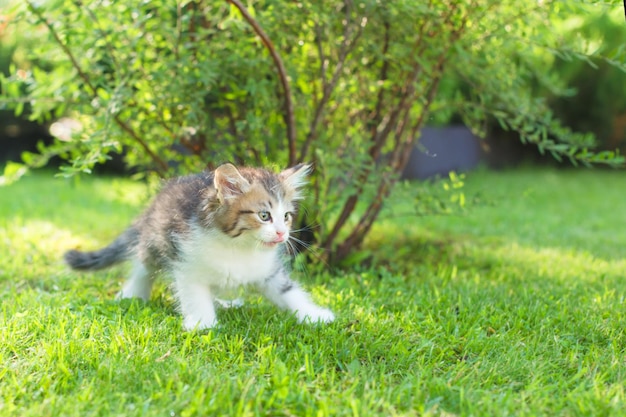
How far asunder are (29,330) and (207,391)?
3.43ft

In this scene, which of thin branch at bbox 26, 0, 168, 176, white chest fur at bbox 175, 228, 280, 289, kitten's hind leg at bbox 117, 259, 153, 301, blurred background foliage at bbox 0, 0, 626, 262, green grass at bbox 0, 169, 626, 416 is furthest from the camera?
blurred background foliage at bbox 0, 0, 626, 262

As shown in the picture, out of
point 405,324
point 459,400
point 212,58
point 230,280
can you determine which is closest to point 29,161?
point 212,58

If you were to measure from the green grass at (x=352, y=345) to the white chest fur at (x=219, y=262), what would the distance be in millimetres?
204

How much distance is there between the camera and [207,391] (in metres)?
2.13

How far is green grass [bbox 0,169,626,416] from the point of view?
83.7 inches

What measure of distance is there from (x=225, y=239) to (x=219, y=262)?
117 millimetres

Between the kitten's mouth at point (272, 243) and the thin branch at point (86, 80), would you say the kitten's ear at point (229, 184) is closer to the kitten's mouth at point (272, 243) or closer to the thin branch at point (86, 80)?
the kitten's mouth at point (272, 243)

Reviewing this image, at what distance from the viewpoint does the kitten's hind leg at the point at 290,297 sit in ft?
9.60

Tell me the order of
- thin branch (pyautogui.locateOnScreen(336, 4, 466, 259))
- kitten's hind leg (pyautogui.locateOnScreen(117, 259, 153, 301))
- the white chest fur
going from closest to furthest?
1. the white chest fur
2. kitten's hind leg (pyautogui.locateOnScreen(117, 259, 153, 301))
3. thin branch (pyautogui.locateOnScreen(336, 4, 466, 259))

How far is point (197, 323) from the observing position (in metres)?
2.70

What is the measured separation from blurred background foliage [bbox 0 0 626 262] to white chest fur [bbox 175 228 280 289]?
0.80 metres

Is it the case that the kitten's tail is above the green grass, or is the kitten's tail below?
below

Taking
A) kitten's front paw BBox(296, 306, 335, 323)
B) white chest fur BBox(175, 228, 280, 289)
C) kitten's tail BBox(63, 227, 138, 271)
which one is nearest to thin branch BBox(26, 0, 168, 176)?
kitten's tail BBox(63, 227, 138, 271)

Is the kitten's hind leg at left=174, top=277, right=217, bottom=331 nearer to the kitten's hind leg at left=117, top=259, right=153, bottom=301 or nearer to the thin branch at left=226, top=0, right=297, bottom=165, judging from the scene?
the kitten's hind leg at left=117, top=259, right=153, bottom=301
